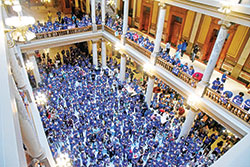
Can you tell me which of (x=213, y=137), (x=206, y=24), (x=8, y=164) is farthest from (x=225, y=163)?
(x=206, y=24)

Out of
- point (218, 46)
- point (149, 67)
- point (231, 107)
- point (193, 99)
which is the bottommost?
point (193, 99)

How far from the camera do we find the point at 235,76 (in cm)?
1128

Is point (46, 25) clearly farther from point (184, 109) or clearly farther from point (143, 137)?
point (184, 109)

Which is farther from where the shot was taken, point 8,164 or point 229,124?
point 229,124

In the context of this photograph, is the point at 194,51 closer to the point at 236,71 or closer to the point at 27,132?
the point at 236,71

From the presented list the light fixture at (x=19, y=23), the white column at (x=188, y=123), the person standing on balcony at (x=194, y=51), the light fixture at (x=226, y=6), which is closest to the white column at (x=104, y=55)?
the person standing on balcony at (x=194, y=51)

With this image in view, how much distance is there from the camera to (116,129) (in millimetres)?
9828

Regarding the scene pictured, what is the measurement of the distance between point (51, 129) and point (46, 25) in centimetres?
801

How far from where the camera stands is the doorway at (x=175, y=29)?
1430cm

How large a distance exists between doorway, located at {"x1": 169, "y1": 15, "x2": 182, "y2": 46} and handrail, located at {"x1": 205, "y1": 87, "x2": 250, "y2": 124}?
7411 millimetres

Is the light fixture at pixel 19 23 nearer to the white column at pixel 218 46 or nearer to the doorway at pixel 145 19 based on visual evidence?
the white column at pixel 218 46

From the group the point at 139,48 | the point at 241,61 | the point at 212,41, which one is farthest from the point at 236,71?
the point at 139,48

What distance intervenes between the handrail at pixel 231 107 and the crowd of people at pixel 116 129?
258cm

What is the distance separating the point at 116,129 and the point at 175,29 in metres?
9.54
